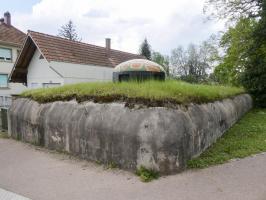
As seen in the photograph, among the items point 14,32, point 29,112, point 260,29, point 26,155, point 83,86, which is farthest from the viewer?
point 14,32

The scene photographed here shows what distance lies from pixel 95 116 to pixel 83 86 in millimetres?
1688

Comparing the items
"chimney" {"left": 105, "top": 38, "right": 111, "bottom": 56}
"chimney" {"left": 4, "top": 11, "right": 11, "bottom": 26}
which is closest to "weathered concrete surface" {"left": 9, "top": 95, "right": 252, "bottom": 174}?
"chimney" {"left": 105, "top": 38, "right": 111, "bottom": 56}

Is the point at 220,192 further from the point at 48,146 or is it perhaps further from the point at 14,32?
the point at 14,32

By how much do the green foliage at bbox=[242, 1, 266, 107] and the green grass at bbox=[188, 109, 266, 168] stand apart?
25.5ft

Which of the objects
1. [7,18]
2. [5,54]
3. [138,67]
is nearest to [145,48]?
[7,18]

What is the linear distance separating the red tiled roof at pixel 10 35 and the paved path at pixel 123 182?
26.7m

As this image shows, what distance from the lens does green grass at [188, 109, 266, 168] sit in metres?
6.28

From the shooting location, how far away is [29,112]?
8953 mm

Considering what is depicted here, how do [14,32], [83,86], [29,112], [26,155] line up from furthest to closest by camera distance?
1. [14,32]
2. [29,112]
3. [83,86]
4. [26,155]

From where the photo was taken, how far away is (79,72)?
805 inches

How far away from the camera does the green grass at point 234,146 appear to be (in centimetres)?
628

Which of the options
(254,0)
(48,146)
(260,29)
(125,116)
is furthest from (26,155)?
(254,0)

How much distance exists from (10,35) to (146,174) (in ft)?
100

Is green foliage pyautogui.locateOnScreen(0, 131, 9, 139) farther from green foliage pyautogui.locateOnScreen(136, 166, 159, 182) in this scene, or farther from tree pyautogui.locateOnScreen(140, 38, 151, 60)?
tree pyautogui.locateOnScreen(140, 38, 151, 60)
